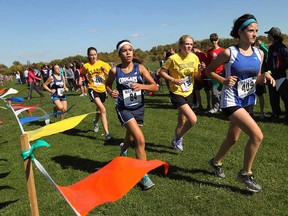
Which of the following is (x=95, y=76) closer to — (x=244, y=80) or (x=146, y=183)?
(x=146, y=183)

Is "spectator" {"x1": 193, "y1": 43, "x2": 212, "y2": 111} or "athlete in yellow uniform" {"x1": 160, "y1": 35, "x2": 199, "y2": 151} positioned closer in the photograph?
"athlete in yellow uniform" {"x1": 160, "y1": 35, "x2": 199, "y2": 151}

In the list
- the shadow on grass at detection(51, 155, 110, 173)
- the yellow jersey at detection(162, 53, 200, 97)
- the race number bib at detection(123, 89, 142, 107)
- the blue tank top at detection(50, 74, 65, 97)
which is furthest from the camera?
the blue tank top at detection(50, 74, 65, 97)

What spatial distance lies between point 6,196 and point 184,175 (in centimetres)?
267

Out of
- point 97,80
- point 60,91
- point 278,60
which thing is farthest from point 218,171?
point 60,91

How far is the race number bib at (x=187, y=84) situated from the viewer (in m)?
5.79

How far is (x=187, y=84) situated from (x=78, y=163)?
2508 millimetres

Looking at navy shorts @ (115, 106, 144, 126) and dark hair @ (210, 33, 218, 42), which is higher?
dark hair @ (210, 33, 218, 42)

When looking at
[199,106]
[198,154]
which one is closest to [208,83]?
[199,106]

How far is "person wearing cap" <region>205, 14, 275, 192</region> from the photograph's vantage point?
3.79 meters

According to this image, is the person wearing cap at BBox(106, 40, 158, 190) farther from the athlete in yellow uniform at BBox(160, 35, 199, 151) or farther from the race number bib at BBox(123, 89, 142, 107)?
the athlete in yellow uniform at BBox(160, 35, 199, 151)

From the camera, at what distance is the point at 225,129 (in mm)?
7359

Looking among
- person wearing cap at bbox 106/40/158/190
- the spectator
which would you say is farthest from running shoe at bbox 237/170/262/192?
the spectator

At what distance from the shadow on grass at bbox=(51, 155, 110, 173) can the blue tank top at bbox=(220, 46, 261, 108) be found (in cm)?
263

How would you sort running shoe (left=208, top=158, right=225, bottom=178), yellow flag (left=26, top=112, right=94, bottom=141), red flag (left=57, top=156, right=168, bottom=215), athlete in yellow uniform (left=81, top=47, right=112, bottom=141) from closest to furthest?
red flag (left=57, top=156, right=168, bottom=215), yellow flag (left=26, top=112, right=94, bottom=141), running shoe (left=208, top=158, right=225, bottom=178), athlete in yellow uniform (left=81, top=47, right=112, bottom=141)
